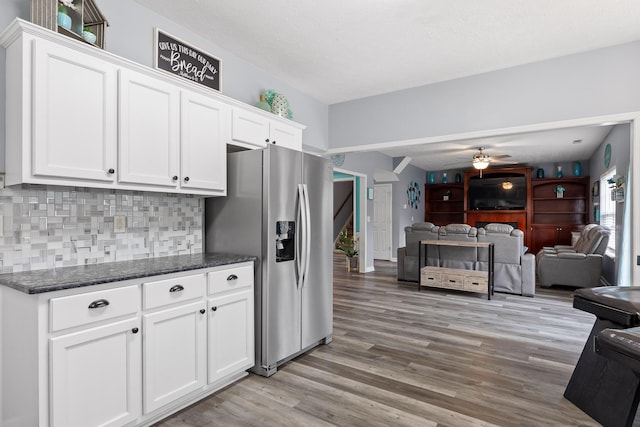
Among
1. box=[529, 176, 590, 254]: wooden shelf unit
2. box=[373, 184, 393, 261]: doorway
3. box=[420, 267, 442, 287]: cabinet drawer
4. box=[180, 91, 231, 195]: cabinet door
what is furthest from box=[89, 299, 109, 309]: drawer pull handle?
box=[529, 176, 590, 254]: wooden shelf unit

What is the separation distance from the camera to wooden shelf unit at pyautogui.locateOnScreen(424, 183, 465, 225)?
10.5 meters

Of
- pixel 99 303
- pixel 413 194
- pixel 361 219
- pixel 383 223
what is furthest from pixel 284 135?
pixel 413 194

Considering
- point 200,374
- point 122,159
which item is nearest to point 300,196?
point 122,159

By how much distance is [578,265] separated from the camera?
5398 millimetres

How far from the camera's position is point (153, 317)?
1906 millimetres

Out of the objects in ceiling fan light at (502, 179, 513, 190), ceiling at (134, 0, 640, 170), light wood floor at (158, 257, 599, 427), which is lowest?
light wood floor at (158, 257, 599, 427)

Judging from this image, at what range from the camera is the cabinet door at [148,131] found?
207cm

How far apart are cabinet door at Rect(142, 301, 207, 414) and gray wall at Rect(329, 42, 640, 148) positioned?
3.25 meters

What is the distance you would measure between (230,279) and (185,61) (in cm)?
187

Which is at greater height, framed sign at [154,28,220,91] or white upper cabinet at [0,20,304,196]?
framed sign at [154,28,220,91]

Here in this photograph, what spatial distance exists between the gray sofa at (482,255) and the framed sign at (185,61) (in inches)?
165

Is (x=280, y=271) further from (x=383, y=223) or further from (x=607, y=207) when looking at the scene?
(x=607, y=207)

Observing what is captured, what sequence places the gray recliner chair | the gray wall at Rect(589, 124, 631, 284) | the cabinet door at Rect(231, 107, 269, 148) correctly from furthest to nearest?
the gray recliner chair, the gray wall at Rect(589, 124, 631, 284), the cabinet door at Rect(231, 107, 269, 148)

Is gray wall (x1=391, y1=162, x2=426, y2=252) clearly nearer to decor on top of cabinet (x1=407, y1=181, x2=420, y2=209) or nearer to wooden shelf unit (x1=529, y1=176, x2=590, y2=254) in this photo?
decor on top of cabinet (x1=407, y1=181, x2=420, y2=209)
